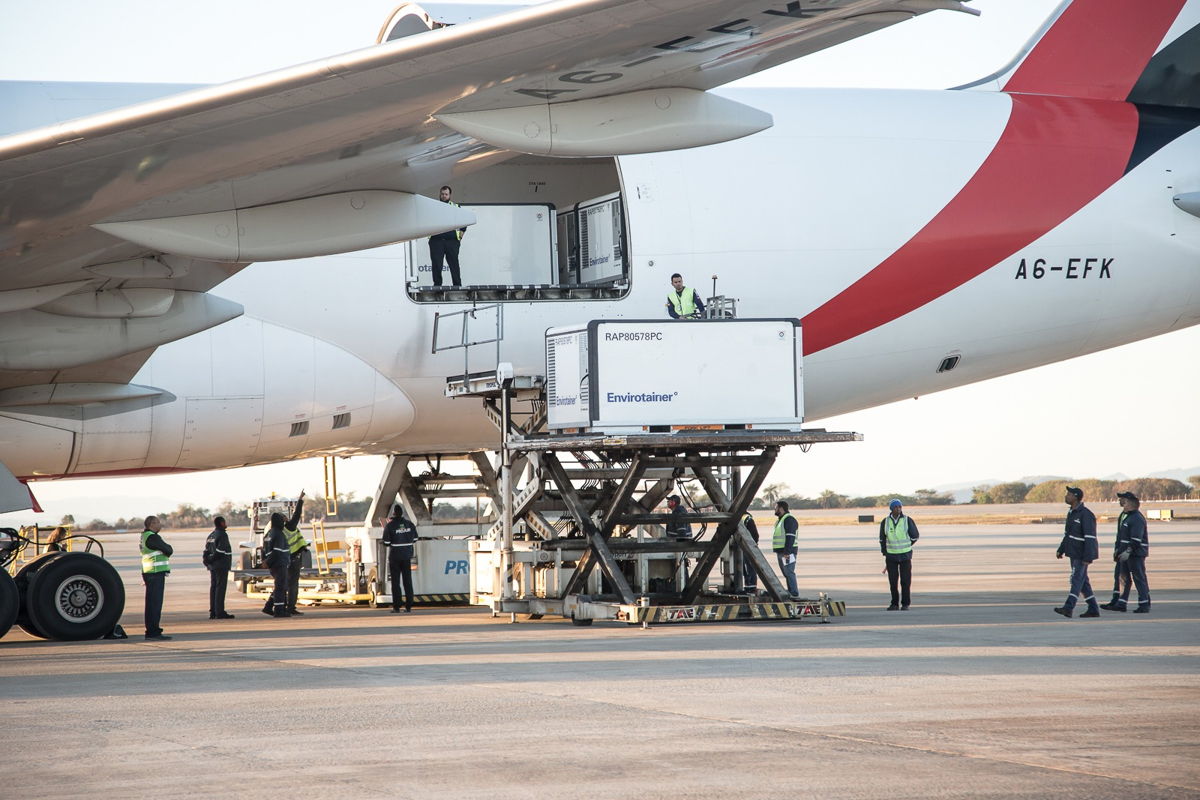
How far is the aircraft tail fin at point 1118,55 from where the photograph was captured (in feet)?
65.1

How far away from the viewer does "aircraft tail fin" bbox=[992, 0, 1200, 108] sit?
19.8 m

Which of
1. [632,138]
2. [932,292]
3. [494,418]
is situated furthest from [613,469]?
[632,138]

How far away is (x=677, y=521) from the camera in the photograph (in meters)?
17.1

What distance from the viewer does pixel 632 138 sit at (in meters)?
9.37

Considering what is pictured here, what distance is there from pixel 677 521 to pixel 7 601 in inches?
309

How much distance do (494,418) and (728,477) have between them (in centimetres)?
365

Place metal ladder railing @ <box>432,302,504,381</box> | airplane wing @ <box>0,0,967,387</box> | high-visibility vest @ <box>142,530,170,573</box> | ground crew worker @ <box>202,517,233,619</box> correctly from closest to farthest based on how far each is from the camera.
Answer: airplane wing @ <box>0,0,967,387</box> < high-visibility vest @ <box>142,530,170,573</box> < metal ladder railing @ <box>432,302,504,381</box> < ground crew worker @ <box>202,517,233,619</box>

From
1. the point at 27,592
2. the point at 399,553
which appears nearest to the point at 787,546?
the point at 399,553

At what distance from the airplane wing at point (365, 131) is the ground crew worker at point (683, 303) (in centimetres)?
589

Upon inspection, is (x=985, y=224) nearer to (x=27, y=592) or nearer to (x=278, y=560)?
(x=278, y=560)

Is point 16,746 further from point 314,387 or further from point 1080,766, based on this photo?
point 314,387

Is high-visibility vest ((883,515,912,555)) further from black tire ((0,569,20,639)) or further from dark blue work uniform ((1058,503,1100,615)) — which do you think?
black tire ((0,569,20,639))

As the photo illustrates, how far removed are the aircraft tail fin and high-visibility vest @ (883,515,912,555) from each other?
258 inches

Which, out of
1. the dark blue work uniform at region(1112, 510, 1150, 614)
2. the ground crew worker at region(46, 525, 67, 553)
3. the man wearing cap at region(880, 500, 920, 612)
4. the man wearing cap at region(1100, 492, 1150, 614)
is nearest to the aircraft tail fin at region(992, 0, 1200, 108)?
the man wearing cap at region(1100, 492, 1150, 614)
